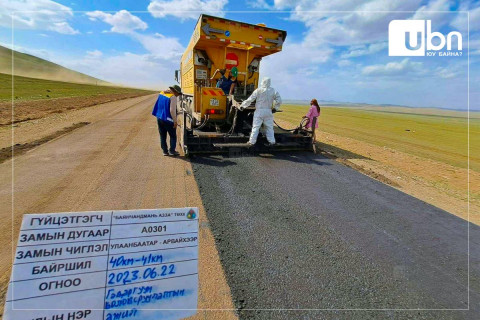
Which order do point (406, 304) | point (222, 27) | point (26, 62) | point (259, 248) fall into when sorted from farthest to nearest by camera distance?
point (26, 62) → point (222, 27) → point (259, 248) → point (406, 304)

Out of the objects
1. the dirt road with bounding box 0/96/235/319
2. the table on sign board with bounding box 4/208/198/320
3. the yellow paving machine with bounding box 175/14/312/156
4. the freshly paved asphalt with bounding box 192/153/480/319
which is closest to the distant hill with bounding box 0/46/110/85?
the yellow paving machine with bounding box 175/14/312/156

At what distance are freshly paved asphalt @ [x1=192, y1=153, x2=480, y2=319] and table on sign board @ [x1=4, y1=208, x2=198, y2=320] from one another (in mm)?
757

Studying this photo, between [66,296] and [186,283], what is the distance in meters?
0.67

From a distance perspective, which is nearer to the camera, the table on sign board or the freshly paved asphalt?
the table on sign board

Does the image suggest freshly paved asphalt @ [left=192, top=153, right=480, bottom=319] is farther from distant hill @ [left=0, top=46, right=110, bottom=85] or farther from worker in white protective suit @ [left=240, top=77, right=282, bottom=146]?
distant hill @ [left=0, top=46, right=110, bottom=85]

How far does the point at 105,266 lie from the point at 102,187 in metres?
2.94

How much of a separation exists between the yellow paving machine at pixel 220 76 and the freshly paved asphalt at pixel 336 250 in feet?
6.91

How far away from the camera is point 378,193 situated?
4.63 meters

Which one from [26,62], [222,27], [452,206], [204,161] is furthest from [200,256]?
[26,62]

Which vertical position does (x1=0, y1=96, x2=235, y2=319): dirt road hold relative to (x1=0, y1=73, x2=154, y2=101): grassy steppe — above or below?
below

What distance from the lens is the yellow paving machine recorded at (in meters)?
6.65

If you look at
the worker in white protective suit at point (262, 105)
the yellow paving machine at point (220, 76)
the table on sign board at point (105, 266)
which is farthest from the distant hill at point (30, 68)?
the table on sign board at point (105, 266)

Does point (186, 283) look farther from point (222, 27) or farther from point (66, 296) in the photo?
point (222, 27)

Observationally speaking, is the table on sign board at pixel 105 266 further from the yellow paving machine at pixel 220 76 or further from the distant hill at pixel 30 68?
the distant hill at pixel 30 68
